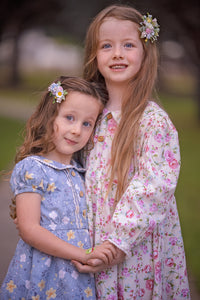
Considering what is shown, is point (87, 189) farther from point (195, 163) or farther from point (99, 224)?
point (195, 163)

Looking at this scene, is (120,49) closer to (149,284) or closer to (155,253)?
(155,253)

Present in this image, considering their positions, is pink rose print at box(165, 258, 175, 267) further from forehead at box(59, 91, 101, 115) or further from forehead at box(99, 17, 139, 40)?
forehead at box(99, 17, 139, 40)

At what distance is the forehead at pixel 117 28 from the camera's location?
2.65 m

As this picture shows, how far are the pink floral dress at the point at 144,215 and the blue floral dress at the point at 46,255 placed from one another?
15cm

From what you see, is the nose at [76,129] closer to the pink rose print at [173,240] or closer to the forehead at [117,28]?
the forehead at [117,28]

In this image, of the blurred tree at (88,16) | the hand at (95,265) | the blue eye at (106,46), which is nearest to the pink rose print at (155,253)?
the hand at (95,265)

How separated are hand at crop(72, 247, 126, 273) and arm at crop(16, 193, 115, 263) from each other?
34 millimetres

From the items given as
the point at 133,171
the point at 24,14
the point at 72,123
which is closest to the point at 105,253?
the point at 133,171

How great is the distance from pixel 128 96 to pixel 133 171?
0.49m

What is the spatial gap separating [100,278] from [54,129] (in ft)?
3.08

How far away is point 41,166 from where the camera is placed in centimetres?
246

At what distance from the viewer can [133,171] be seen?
8.46 feet

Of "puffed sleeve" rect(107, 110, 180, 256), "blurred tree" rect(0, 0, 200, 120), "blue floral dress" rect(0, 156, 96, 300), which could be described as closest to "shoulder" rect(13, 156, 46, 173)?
"blue floral dress" rect(0, 156, 96, 300)

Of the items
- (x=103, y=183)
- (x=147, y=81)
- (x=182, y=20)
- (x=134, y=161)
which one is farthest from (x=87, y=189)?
(x=182, y=20)
